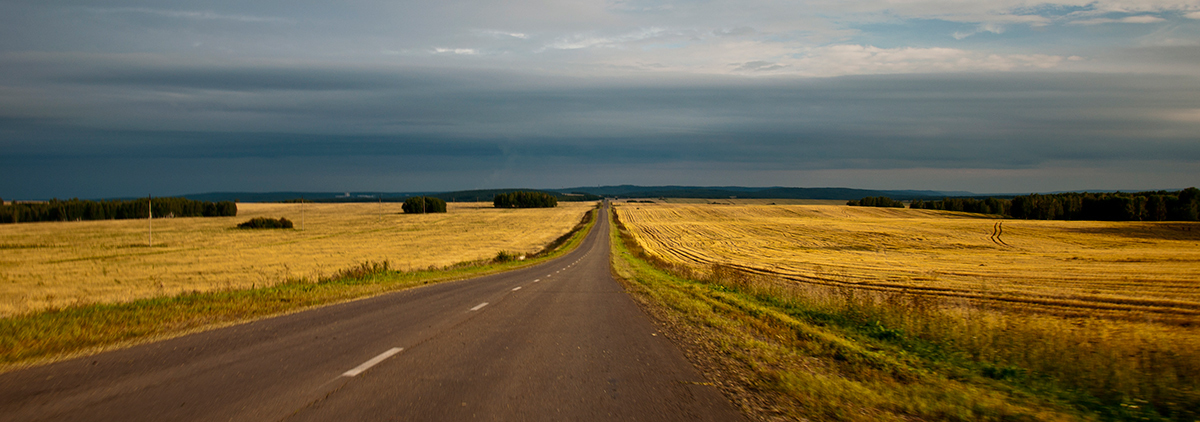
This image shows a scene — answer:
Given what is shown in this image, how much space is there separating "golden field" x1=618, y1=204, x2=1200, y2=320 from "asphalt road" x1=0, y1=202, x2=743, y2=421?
17.0m

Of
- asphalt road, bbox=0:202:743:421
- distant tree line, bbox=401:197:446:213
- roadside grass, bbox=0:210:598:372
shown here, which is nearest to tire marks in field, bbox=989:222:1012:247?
asphalt road, bbox=0:202:743:421

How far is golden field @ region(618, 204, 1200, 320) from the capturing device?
71.9ft

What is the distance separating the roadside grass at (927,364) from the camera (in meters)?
6.09

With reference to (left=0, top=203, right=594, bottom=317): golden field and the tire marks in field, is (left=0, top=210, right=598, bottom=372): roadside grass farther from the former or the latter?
the tire marks in field

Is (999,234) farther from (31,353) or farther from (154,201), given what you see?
(154,201)

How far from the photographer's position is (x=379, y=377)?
651 cm

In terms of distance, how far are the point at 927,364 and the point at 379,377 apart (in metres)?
7.53

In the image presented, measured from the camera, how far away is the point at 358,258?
44.6 meters

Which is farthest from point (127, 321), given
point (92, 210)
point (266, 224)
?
point (92, 210)

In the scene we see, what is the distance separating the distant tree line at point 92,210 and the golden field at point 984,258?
122 metres

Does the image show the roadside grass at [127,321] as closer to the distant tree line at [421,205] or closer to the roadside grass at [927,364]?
the roadside grass at [927,364]

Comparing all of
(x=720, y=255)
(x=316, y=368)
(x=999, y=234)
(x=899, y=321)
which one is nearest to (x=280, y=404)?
(x=316, y=368)

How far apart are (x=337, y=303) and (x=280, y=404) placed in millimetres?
8600

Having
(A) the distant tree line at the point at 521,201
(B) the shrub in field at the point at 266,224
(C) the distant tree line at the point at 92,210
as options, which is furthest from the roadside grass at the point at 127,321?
(A) the distant tree line at the point at 521,201
